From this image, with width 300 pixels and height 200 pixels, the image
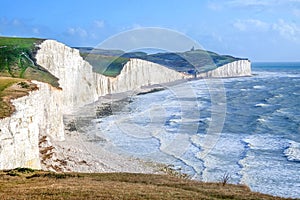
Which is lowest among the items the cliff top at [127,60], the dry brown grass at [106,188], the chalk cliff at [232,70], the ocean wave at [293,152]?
the ocean wave at [293,152]

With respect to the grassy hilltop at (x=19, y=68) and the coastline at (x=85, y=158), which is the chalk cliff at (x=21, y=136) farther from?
the coastline at (x=85, y=158)

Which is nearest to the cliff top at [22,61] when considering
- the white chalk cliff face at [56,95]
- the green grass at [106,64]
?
the white chalk cliff face at [56,95]

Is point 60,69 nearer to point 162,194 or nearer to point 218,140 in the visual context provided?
point 218,140

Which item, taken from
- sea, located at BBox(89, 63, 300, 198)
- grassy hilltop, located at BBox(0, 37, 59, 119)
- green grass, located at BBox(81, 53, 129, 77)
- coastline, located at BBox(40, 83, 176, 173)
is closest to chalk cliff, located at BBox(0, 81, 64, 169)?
grassy hilltop, located at BBox(0, 37, 59, 119)

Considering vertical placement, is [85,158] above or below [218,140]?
above

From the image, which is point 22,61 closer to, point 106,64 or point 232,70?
point 106,64

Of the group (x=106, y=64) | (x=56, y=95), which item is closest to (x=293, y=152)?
(x=56, y=95)
